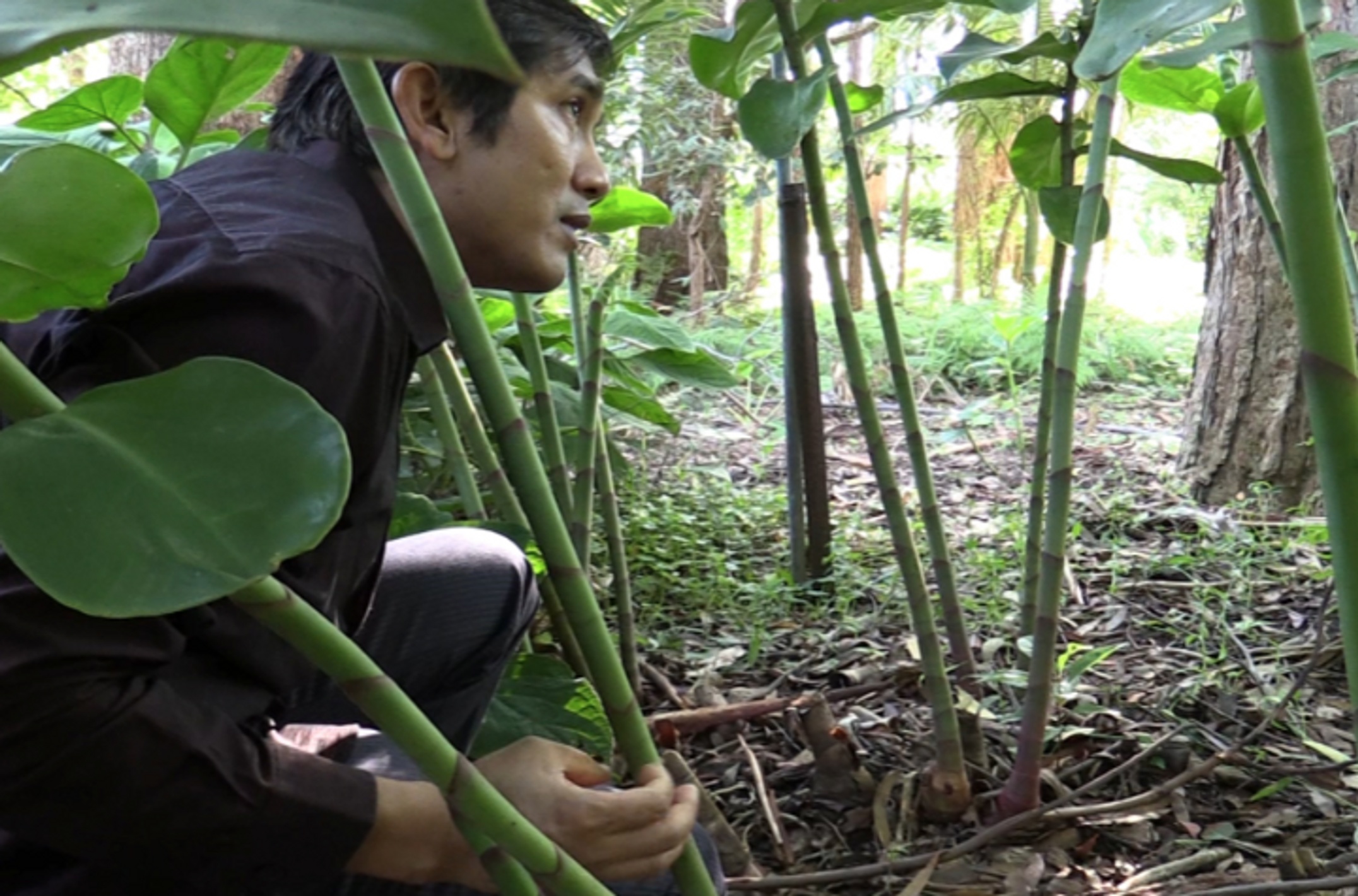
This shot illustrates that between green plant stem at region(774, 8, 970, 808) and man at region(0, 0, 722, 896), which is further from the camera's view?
green plant stem at region(774, 8, 970, 808)

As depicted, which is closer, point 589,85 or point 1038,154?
point 589,85

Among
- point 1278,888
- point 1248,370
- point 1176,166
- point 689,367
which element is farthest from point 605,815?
point 1248,370

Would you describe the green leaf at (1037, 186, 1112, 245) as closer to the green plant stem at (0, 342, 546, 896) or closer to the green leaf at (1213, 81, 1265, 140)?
the green leaf at (1213, 81, 1265, 140)

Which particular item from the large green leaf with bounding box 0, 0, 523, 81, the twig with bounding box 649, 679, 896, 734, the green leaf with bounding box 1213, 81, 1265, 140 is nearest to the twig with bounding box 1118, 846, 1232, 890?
the twig with bounding box 649, 679, 896, 734

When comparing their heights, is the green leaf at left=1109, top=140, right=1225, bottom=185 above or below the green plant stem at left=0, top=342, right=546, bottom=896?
above

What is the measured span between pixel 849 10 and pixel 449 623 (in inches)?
24.6

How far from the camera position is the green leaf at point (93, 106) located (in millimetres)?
1017

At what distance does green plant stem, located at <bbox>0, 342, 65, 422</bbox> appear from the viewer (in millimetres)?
328

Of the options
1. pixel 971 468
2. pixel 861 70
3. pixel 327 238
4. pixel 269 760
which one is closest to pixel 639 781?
pixel 269 760

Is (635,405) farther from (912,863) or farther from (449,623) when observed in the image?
(912,863)

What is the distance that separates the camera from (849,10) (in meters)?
0.95

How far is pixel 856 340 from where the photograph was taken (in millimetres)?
1039

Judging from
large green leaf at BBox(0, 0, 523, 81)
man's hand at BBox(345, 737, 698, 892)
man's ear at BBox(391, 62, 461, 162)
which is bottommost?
man's hand at BBox(345, 737, 698, 892)

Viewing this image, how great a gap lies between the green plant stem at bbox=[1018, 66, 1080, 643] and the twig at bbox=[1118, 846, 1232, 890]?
22 centimetres
